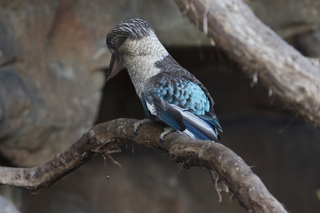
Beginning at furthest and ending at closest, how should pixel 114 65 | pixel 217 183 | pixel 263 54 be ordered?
pixel 263 54
pixel 114 65
pixel 217 183

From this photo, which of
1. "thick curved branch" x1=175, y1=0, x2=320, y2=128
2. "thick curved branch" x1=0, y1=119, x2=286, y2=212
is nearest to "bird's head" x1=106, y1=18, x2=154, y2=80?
"thick curved branch" x1=0, y1=119, x2=286, y2=212

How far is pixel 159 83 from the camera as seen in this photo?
1.70m

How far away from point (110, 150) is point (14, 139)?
129cm

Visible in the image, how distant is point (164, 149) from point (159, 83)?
0.65 feet

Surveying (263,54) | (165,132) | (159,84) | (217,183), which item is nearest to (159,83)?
(159,84)

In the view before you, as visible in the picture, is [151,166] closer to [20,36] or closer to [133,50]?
[20,36]

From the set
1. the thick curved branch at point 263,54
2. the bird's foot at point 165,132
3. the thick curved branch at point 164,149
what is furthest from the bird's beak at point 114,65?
the thick curved branch at point 263,54

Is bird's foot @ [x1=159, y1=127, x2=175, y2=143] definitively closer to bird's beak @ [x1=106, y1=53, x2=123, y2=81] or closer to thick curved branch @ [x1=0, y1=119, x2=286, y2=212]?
thick curved branch @ [x1=0, y1=119, x2=286, y2=212]

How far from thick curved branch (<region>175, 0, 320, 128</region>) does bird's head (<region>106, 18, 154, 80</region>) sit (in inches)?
15.2

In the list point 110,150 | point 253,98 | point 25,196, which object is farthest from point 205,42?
point 110,150

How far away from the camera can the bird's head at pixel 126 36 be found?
167cm

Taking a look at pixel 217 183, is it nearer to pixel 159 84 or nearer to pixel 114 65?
pixel 159 84

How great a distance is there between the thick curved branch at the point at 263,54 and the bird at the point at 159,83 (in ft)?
1.09

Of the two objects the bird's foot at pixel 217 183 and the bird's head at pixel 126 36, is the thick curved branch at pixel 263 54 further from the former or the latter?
the bird's foot at pixel 217 183
